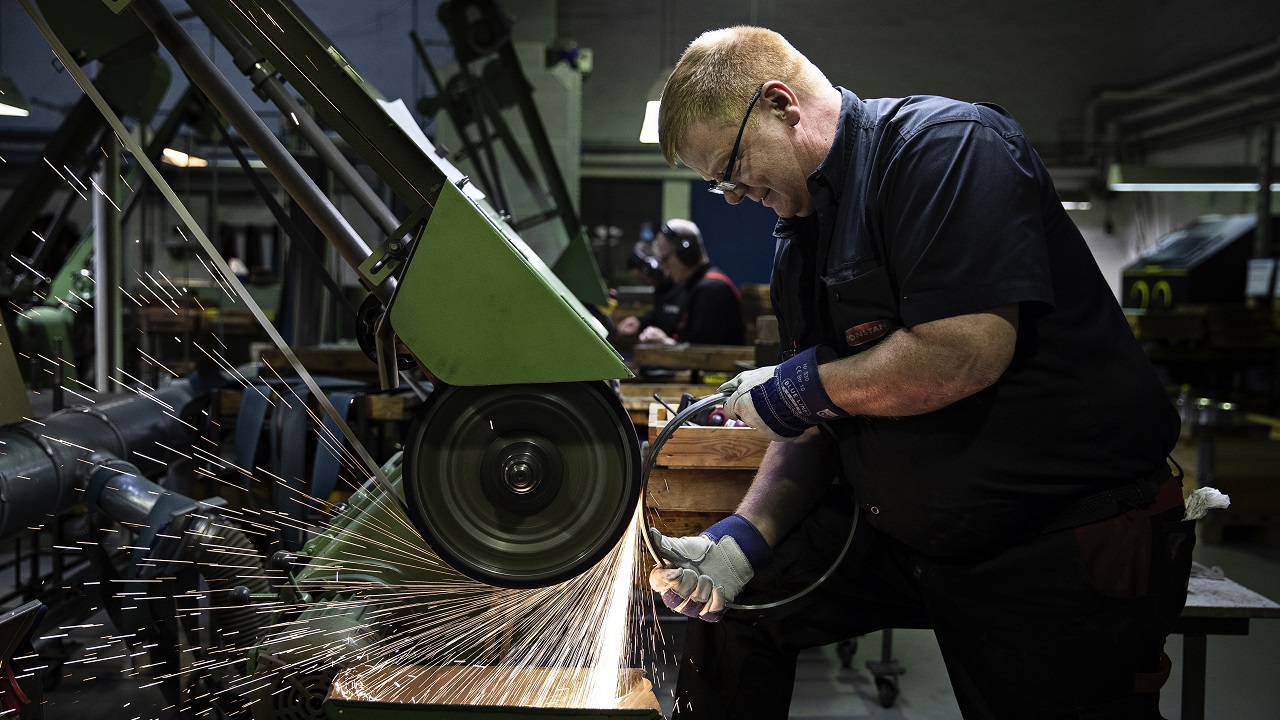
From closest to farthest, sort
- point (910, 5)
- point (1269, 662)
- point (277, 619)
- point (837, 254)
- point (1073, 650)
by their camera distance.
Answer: point (1073, 650)
point (837, 254)
point (277, 619)
point (1269, 662)
point (910, 5)

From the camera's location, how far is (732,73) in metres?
1.70

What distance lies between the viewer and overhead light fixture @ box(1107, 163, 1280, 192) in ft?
30.3

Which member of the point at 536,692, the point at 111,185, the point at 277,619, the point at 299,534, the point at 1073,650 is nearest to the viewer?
the point at 1073,650

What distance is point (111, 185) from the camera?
14.7 feet

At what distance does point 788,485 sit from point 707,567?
297mm

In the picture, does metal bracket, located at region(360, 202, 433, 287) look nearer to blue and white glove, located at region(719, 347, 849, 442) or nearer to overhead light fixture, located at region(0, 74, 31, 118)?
blue and white glove, located at region(719, 347, 849, 442)

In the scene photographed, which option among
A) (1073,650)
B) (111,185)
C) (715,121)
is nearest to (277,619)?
(715,121)

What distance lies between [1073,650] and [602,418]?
99 cm

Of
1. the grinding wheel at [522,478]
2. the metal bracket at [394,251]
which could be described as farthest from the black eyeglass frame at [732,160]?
the metal bracket at [394,251]

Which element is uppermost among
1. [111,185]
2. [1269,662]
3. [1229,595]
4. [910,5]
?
[910,5]

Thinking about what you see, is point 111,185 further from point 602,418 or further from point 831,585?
point 831,585

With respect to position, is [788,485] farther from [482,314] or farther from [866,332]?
[482,314]

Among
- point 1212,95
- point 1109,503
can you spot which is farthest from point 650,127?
point 1212,95

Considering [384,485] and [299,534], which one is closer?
[384,485]
